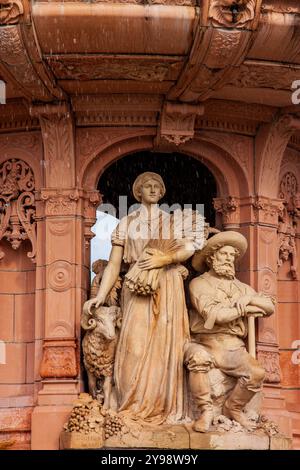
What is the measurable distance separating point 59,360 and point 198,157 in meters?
3.24

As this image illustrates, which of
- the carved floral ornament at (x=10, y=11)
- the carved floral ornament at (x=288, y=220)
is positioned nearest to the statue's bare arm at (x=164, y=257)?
the carved floral ornament at (x=288, y=220)

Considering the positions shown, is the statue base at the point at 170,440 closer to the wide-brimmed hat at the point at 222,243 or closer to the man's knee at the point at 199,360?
the man's knee at the point at 199,360

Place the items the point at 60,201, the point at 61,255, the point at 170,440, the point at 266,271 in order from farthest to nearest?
the point at 266,271 < the point at 60,201 < the point at 61,255 < the point at 170,440

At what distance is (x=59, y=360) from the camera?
58.6 ft

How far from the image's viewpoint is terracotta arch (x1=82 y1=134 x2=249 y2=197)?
61.2 ft

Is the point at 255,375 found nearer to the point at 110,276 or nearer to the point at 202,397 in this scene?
the point at 202,397

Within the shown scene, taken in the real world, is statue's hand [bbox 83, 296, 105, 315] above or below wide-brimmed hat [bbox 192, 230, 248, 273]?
below

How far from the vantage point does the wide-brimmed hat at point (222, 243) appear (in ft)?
58.8

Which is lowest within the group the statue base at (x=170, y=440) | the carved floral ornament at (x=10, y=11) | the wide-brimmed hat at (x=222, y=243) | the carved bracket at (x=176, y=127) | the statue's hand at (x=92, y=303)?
the statue base at (x=170, y=440)

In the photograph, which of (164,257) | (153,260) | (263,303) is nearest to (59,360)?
(153,260)

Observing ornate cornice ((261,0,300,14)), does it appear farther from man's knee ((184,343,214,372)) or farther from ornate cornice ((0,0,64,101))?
man's knee ((184,343,214,372))

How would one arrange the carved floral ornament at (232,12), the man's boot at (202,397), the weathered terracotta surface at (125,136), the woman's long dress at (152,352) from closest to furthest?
the carved floral ornament at (232,12) → the weathered terracotta surface at (125,136) → the man's boot at (202,397) → the woman's long dress at (152,352)

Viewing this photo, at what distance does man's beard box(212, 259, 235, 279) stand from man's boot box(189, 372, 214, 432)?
1.36m

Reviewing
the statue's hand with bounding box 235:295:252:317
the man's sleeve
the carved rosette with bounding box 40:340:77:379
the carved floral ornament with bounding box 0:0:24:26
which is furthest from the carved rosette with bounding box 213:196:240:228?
the carved floral ornament with bounding box 0:0:24:26
